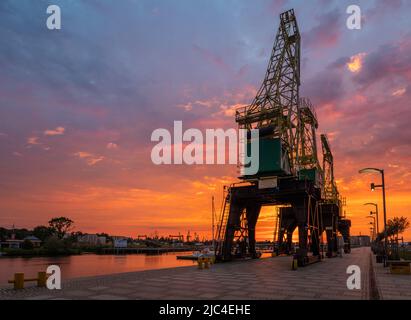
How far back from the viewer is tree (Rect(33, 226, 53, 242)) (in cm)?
18749

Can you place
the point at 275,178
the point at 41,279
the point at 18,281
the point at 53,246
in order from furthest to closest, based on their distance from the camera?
the point at 53,246, the point at 275,178, the point at 41,279, the point at 18,281

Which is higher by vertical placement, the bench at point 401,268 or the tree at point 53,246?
the bench at point 401,268

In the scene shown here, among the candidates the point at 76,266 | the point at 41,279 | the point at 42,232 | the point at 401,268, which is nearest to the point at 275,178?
the point at 401,268

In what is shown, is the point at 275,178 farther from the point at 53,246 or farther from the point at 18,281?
the point at 53,246

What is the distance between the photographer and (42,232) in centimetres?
18875

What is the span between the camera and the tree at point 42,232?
7381 inches

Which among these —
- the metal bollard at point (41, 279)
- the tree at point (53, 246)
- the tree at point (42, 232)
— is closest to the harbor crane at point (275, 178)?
the metal bollard at point (41, 279)

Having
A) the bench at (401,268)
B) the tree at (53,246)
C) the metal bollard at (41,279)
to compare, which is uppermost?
the metal bollard at (41,279)

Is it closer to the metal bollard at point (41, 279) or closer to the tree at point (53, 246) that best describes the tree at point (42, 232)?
the tree at point (53, 246)

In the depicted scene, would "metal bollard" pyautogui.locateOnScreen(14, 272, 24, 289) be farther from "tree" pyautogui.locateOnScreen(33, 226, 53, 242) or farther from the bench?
A: "tree" pyautogui.locateOnScreen(33, 226, 53, 242)

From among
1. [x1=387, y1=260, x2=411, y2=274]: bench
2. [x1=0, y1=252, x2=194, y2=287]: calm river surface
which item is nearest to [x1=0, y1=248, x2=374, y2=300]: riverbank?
[x1=387, y1=260, x2=411, y2=274]: bench

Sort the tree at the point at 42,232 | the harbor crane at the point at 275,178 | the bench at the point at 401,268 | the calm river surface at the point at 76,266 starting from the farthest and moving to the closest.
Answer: the tree at the point at 42,232 < the calm river surface at the point at 76,266 < the harbor crane at the point at 275,178 < the bench at the point at 401,268
